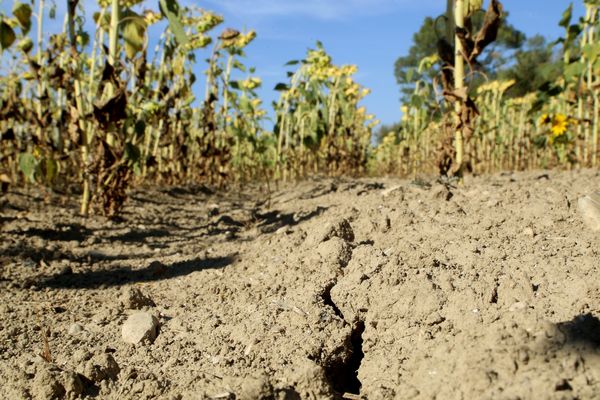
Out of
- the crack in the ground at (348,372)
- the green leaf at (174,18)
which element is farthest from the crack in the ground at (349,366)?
the green leaf at (174,18)

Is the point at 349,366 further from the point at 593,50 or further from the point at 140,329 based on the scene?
the point at 593,50

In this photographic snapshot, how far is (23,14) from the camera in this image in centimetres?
316

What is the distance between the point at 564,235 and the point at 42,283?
6.83ft

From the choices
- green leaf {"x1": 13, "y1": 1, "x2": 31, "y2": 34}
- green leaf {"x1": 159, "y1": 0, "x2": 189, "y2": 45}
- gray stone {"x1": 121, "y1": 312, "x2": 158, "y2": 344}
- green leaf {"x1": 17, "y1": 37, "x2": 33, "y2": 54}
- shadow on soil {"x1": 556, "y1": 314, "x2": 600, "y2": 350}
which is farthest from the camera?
green leaf {"x1": 17, "y1": 37, "x2": 33, "y2": 54}

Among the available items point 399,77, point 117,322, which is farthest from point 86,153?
point 399,77

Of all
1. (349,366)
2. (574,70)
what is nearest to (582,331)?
(349,366)

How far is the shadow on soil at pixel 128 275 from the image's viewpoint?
2.35m

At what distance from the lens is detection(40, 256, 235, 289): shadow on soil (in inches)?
92.5

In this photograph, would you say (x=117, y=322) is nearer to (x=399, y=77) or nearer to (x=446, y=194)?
(x=446, y=194)

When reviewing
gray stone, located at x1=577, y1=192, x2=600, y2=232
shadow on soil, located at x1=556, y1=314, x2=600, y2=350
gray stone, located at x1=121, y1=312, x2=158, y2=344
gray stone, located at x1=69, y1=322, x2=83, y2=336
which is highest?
gray stone, located at x1=577, y1=192, x2=600, y2=232

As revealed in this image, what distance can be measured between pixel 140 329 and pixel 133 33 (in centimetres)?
188

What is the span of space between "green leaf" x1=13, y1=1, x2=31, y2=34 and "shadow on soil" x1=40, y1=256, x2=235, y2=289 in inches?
63.5

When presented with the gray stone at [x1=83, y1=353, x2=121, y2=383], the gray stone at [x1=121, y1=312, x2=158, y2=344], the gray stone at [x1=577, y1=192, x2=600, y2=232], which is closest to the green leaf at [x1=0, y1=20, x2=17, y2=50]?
the gray stone at [x1=121, y1=312, x2=158, y2=344]

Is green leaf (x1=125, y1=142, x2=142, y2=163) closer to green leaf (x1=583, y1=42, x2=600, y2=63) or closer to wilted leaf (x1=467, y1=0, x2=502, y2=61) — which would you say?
wilted leaf (x1=467, y1=0, x2=502, y2=61)
